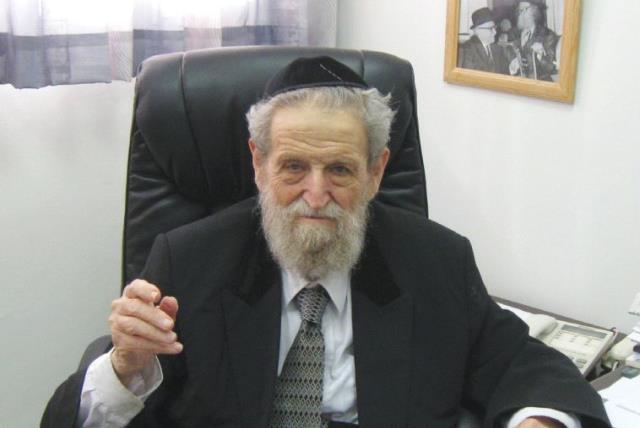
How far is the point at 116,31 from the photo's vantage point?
1941mm

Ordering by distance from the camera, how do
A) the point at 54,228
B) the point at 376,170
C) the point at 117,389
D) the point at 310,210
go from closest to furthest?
the point at 117,389, the point at 310,210, the point at 376,170, the point at 54,228

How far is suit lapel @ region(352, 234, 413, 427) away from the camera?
4.73 feet

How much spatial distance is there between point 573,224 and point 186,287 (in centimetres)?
105

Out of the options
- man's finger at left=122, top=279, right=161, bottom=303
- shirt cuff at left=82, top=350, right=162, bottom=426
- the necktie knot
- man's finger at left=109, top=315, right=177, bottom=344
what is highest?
man's finger at left=122, top=279, right=161, bottom=303

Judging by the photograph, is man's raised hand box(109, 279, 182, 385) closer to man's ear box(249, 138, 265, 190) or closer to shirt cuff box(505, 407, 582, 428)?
man's ear box(249, 138, 265, 190)

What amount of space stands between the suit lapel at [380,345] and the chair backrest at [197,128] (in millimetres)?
324

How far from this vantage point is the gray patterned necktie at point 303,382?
Answer: 144 cm

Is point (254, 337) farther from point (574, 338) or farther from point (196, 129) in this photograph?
point (574, 338)

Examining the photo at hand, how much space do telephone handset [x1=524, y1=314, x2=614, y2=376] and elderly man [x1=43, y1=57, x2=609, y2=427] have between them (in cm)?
27

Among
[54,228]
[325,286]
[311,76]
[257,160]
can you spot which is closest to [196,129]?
[257,160]

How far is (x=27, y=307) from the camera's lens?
2.07 m

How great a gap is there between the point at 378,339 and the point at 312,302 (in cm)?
14

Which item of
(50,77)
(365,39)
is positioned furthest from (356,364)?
(365,39)

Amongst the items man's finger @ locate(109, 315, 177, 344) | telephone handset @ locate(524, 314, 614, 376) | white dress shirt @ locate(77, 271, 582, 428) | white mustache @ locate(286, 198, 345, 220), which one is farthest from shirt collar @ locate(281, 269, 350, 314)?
telephone handset @ locate(524, 314, 614, 376)
